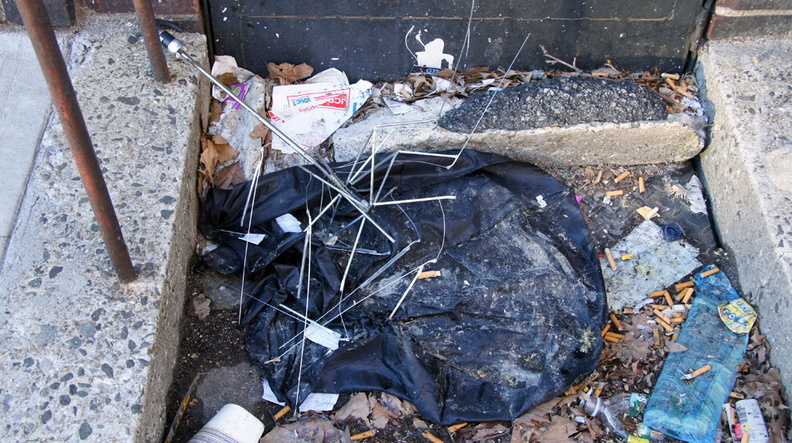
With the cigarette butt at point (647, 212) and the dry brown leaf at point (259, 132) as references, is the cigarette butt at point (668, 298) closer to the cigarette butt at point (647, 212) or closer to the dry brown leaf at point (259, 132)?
the cigarette butt at point (647, 212)

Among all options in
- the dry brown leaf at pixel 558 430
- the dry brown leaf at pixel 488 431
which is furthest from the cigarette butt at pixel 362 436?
the dry brown leaf at pixel 558 430

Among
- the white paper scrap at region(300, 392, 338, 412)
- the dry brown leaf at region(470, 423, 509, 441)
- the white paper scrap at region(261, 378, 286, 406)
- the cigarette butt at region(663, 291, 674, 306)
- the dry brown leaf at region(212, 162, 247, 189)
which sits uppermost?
the dry brown leaf at region(212, 162, 247, 189)

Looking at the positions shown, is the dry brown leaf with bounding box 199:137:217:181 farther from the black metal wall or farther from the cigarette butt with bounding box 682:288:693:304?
the cigarette butt with bounding box 682:288:693:304

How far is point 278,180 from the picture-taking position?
3.07 m

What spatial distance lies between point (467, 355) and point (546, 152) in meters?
1.26

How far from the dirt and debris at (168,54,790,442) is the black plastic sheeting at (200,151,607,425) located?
87 millimetres

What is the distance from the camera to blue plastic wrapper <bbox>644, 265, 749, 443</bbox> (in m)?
2.59

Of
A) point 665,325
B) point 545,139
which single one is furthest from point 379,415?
point 545,139

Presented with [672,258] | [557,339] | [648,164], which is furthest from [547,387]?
[648,164]

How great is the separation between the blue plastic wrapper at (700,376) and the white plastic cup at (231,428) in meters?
1.65

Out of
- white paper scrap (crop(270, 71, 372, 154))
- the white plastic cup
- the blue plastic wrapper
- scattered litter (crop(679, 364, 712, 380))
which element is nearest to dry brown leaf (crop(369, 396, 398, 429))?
the white plastic cup

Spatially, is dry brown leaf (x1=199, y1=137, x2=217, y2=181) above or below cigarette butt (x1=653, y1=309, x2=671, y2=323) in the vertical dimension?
above

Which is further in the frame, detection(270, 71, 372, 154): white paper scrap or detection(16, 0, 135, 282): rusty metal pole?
detection(270, 71, 372, 154): white paper scrap

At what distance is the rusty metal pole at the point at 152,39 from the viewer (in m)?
2.77
